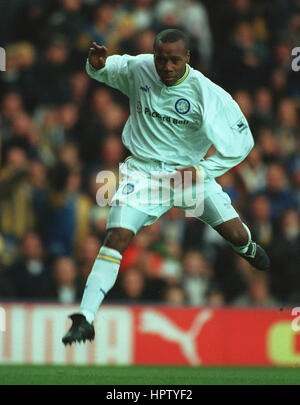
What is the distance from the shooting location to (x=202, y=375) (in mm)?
9242

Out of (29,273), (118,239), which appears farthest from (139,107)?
(29,273)

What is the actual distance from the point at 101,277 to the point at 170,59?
1869 mm

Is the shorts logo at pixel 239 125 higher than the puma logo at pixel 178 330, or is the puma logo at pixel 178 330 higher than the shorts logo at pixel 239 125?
the shorts logo at pixel 239 125

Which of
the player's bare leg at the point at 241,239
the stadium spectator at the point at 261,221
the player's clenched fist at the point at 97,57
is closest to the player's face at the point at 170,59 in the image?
the player's clenched fist at the point at 97,57

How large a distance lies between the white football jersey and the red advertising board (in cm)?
376

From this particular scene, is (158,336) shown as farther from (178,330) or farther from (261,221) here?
(261,221)

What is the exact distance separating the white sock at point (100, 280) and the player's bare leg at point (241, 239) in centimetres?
125

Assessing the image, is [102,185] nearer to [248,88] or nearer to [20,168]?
[20,168]

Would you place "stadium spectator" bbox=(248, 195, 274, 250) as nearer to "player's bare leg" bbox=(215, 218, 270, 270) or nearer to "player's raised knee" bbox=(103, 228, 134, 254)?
"player's bare leg" bbox=(215, 218, 270, 270)

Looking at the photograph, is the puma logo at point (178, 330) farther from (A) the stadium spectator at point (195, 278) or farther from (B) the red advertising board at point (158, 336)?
(A) the stadium spectator at point (195, 278)

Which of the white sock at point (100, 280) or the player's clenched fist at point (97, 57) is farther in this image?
the player's clenched fist at point (97, 57)

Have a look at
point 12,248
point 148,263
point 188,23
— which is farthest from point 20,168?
point 188,23

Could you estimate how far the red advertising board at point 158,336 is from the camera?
1154cm
